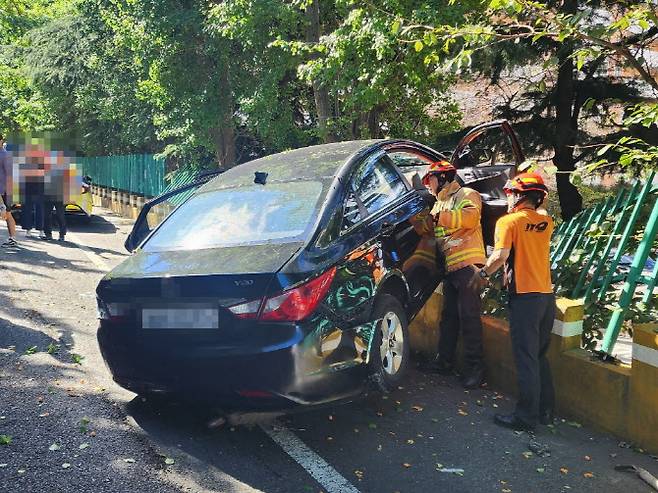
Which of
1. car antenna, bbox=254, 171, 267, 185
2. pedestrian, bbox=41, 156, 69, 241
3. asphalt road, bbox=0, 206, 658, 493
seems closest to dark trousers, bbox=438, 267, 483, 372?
asphalt road, bbox=0, 206, 658, 493

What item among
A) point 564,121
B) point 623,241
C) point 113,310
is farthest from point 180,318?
point 564,121

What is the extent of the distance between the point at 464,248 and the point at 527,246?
31.9 inches

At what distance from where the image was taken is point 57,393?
14.6ft

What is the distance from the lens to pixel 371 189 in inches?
182

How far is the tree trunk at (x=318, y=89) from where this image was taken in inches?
432

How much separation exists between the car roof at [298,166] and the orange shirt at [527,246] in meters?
1.25

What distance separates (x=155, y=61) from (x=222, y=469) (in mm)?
12670

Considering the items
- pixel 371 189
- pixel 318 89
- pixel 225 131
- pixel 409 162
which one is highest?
pixel 318 89

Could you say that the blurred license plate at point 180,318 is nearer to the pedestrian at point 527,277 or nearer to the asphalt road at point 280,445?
the asphalt road at point 280,445

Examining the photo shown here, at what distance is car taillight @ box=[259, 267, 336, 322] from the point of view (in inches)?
135

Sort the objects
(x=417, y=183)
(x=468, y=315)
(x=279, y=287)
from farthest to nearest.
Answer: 1. (x=417, y=183)
2. (x=468, y=315)
3. (x=279, y=287)

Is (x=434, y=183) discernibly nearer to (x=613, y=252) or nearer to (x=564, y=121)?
(x=613, y=252)

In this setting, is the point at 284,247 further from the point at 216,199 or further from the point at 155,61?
the point at 155,61

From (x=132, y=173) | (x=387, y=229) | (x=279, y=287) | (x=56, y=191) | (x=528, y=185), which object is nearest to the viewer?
(x=279, y=287)
